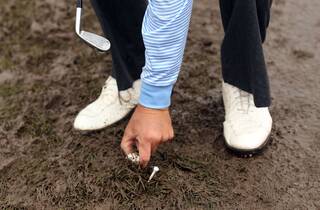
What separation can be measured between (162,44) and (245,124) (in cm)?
60

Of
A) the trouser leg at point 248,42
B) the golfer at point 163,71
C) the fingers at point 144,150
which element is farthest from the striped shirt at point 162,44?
the trouser leg at point 248,42

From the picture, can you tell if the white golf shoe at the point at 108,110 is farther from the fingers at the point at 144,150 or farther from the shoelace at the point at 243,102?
the fingers at the point at 144,150

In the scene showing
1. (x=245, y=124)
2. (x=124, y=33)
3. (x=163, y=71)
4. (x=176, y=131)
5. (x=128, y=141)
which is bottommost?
(x=176, y=131)

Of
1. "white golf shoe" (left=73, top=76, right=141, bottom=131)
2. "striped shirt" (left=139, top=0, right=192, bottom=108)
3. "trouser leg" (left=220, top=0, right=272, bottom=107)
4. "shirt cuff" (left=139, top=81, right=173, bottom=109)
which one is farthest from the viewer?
"white golf shoe" (left=73, top=76, right=141, bottom=131)

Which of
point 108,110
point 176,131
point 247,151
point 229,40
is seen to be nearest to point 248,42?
point 229,40

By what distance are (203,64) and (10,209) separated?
1114 mm

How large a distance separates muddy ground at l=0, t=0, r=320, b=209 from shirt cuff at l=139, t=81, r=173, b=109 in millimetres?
361

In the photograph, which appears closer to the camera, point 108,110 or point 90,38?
point 90,38

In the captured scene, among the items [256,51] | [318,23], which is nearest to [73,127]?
[256,51]

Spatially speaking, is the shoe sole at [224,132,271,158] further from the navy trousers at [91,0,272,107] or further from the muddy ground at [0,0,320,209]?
the navy trousers at [91,0,272,107]

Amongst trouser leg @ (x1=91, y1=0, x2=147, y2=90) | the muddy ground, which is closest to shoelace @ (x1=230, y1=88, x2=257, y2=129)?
the muddy ground

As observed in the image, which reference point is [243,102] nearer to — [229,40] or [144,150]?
[229,40]

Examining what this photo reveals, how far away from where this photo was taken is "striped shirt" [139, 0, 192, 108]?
1.45 meters

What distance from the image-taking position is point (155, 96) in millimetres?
1585
